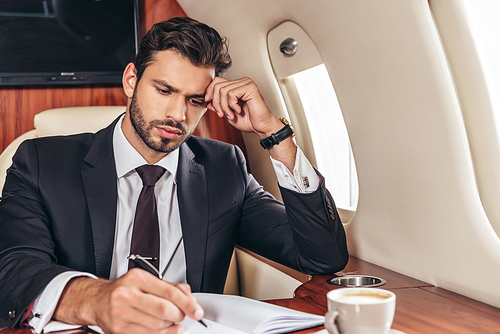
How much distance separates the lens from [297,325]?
84cm

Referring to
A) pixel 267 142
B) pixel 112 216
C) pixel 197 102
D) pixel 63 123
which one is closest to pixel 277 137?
pixel 267 142

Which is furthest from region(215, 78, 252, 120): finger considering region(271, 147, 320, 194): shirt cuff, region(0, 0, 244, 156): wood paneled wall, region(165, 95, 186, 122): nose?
region(0, 0, 244, 156): wood paneled wall

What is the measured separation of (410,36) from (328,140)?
37.1 inches

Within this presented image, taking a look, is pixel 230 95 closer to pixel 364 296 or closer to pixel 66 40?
pixel 364 296

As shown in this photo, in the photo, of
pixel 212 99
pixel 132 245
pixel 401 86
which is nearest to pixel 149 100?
pixel 212 99

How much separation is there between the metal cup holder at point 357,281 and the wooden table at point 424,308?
0.02 m

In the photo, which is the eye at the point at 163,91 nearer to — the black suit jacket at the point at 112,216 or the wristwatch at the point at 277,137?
the black suit jacket at the point at 112,216

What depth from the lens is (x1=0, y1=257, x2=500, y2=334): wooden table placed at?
3.03 ft

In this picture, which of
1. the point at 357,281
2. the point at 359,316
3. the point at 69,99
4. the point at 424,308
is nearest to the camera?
the point at 359,316

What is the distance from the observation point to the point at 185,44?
1.41 metres

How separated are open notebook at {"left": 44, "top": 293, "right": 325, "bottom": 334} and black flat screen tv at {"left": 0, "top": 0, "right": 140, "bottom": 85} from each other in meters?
1.56

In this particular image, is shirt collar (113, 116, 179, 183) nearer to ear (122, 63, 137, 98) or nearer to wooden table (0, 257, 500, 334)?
ear (122, 63, 137, 98)

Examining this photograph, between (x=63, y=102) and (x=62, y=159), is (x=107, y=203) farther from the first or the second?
(x=63, y=102)

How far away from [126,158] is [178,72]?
32 cm
